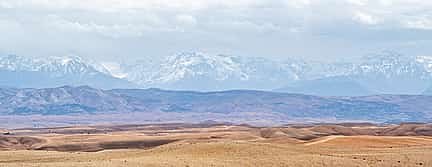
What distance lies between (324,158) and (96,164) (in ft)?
53.3

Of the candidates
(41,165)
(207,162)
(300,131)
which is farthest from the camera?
(300,131)

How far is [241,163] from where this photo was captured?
54.4 m

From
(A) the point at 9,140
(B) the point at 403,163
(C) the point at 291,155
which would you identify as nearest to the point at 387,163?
(B) the point at 403,163

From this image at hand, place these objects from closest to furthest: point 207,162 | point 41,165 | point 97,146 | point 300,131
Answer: point 41,165, point 207,162, point 97,146, point 300,131

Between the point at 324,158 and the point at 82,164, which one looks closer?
the point at 82,164

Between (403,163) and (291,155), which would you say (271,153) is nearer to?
(291,155)

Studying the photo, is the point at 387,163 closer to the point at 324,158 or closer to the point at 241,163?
the point at 324,158

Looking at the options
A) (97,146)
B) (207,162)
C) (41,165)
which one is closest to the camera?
(41,165)

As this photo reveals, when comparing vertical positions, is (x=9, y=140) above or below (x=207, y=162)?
above

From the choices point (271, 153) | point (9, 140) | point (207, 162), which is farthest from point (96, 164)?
point (9, 140)

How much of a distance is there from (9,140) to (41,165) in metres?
142

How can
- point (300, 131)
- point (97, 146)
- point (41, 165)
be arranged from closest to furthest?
point (41, 165), point (97, 146), point (300, 131)

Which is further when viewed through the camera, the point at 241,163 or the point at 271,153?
the point at 271,153

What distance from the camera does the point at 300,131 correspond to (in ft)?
637
